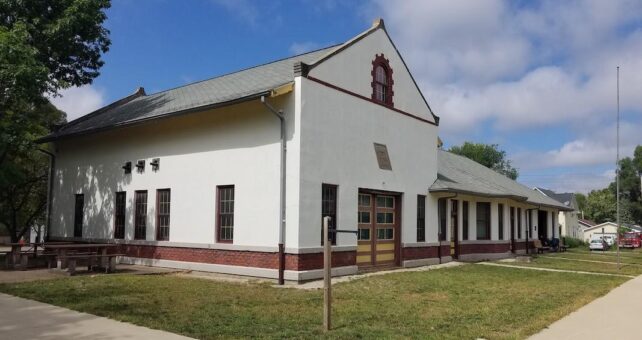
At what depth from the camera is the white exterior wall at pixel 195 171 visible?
1477cm

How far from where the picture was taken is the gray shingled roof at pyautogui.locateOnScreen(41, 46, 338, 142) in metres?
15.5

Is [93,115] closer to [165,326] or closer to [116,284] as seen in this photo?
[116,284]

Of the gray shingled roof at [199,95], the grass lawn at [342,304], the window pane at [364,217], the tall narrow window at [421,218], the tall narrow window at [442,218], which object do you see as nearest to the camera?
the grass lawn at [342,304]

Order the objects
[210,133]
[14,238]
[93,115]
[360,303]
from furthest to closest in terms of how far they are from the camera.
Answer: [14,238] → [93,115] → [210,133] → [360,303]

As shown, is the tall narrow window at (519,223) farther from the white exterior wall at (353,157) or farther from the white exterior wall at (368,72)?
the white exterior wall at (368,72)

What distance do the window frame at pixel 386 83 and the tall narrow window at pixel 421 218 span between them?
3789mm

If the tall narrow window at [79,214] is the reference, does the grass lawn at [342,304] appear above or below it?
below

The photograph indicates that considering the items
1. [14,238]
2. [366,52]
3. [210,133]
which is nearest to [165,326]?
[210,133]

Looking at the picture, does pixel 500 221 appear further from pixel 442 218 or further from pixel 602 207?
pixel 602 207

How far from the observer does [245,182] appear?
15258mm

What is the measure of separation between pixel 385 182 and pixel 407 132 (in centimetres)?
246

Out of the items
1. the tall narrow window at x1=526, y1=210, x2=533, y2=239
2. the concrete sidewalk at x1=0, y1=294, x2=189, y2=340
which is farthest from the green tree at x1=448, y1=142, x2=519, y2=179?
the concrete sidewalk at x1=0, y1=294, x2=189, y2=340

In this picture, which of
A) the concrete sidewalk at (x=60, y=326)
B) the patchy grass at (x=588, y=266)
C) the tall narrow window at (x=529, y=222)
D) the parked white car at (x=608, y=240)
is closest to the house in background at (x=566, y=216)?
the parked white car at (x=608, y=240)

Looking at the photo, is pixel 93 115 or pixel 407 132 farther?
pixel 93 115
